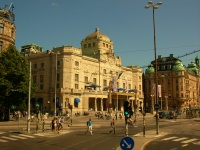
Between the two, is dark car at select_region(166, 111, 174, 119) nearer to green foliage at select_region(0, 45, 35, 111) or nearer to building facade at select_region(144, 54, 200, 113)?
green foliage at select_region(0, 45, 35, 111)

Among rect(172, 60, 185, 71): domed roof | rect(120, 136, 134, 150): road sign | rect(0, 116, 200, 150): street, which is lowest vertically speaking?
rect(0, 116, 200, 150): street

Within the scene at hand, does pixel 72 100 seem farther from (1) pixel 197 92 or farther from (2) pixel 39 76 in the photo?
(1) pixel 197 92

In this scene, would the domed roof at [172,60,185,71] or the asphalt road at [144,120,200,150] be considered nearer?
the asphalt road at [144,120,200,150]

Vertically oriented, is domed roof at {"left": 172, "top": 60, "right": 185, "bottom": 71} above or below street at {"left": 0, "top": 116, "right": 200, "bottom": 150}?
above

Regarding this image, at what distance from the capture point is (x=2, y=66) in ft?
142

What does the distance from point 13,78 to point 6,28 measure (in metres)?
15.2

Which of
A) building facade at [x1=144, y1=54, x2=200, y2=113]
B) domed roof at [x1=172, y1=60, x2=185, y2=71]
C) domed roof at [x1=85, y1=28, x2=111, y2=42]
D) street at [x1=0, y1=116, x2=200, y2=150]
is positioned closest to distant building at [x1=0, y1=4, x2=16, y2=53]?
street at [x1=0, y1=116, x2=200, y2=150]

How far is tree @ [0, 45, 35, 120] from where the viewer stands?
42.2 metres

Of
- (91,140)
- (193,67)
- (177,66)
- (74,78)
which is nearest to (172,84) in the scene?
(177,66)

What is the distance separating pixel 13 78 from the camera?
44.0 m

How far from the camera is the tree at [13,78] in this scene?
42.2m

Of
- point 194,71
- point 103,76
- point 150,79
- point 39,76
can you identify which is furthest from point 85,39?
point 194,71

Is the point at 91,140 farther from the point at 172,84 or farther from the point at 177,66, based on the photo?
the point at 172,84

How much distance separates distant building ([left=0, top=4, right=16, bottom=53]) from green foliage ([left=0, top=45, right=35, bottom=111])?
26.5ft
